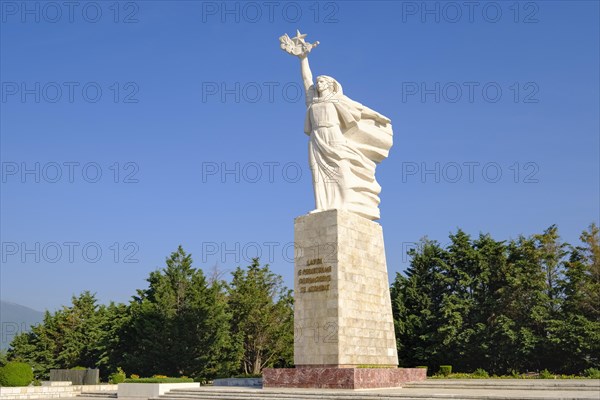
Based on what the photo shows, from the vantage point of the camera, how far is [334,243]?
18.3 meters

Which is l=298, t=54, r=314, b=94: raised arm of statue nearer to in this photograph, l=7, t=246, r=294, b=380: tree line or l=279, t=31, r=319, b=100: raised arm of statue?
l=279, t=31, r=319, b=100: raised arm of statue

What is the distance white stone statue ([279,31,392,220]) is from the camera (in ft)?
64.7

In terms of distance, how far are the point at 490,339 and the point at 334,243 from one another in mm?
12876

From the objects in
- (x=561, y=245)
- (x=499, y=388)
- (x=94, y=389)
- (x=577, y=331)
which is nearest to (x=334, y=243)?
(x=499, y=388)

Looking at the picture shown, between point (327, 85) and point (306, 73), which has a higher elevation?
point (306, 73)

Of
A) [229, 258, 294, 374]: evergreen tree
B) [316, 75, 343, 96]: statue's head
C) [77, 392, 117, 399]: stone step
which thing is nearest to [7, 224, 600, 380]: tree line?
[229, 258, 294, 374]: evergreen tree

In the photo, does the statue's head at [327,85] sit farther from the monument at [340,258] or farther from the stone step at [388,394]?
the stone step at [388,394]

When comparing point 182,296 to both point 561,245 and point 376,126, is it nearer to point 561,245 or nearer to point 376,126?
point 376,126

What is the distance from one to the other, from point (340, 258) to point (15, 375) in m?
13.4

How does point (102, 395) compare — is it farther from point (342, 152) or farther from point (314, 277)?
point (342, 152)

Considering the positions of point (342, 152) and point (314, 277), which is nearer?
point (314, 277)

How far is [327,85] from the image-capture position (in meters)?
20.3

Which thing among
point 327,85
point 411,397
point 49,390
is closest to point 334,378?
point 411,397

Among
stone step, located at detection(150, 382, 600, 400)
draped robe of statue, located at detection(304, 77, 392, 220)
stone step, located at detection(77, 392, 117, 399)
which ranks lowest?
stone step, located at detection(77, 392, 117, 399)
